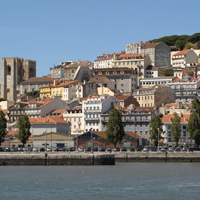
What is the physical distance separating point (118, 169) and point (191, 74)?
9223 cm

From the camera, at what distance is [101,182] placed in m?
63.7

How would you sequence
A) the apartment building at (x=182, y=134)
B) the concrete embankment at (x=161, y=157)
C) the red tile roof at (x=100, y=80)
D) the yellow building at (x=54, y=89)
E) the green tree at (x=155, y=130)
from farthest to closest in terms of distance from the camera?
the yellow building at (x=54, y=89)
the red tile roof at (x=100, y=80)
the apartment building at (x=182, y=134)
the green tree at (x=155, y=130)
the concrete embankment at (x=161, y=157)

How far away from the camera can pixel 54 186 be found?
61.2 metres

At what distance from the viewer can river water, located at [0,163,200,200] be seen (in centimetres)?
5594

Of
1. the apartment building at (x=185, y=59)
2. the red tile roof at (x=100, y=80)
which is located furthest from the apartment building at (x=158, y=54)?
the red tile roof at (x=100, y=80)

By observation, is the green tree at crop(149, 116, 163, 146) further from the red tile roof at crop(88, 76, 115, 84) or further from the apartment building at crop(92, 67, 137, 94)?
the apartment building at crop(92, 67, 137, 94)

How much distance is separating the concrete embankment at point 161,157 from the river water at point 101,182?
781cm

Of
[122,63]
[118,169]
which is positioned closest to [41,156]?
[118,169]

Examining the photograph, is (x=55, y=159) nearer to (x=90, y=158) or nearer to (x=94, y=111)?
(x=90, y=158)

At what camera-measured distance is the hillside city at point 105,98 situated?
4560 inches

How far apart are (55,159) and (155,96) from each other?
57.1m

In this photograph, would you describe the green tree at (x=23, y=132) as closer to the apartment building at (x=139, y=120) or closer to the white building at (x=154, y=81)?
the apartment building at (x=139, y=120)

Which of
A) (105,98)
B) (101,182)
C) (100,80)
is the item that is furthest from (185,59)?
(101,182)

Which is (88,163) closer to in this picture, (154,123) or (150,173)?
(150,173)
